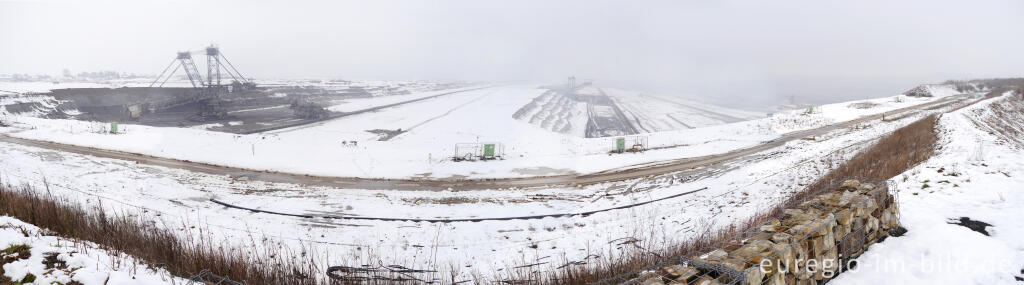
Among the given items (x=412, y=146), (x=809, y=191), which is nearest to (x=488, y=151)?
(x=412, y=146)

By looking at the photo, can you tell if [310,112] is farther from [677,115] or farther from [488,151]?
[677,115]

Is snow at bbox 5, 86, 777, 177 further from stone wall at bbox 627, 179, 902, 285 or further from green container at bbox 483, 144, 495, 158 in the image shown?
stone wall at bbox 627, 179, 902, 285

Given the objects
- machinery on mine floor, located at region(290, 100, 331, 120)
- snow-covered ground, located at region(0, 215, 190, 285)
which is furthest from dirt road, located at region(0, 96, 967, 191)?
machinery on mine floor, located at region(290, 100, 331, 120)

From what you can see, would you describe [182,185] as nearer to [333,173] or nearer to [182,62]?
[333,173]

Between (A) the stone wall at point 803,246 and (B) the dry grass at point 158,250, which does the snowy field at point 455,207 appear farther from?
(A) the stone wall at point 803,246

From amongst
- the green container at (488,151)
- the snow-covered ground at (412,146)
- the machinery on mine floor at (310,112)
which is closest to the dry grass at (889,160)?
the snow-covered ground at (412,146)

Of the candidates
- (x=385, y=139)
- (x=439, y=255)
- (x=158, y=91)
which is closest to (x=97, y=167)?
(x=385, y=139)
